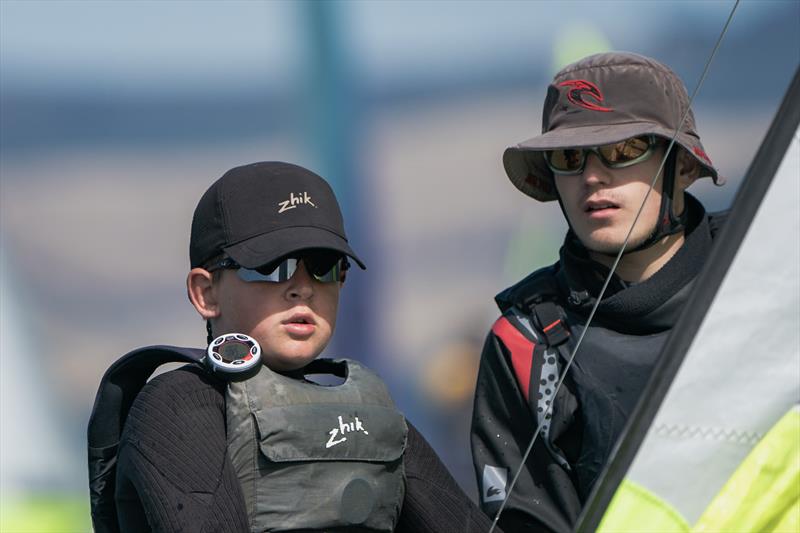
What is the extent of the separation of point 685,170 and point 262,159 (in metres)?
0.99

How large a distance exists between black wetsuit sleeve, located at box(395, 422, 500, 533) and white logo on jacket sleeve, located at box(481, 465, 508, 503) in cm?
10

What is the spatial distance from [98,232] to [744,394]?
135 centimetres

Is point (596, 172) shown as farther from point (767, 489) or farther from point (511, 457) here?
point (767, 489)

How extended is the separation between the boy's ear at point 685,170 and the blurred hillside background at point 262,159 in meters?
0.26

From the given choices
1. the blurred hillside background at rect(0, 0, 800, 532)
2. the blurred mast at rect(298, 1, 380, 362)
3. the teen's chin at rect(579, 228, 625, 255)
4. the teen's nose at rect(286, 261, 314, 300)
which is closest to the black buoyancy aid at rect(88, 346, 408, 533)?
the teen's nose at rect(286, 261, 314, 300)

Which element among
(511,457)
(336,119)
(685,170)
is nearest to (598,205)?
(685,170)

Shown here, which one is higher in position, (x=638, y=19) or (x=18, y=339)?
(x=638, y=19)

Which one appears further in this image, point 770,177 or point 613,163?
point 613,163

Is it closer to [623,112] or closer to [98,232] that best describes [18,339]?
[98,232]

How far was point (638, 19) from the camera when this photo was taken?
2314mm

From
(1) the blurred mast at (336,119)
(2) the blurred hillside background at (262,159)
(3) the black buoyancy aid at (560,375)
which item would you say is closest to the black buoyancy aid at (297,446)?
(3) the black buoyancy aid at (560,375)

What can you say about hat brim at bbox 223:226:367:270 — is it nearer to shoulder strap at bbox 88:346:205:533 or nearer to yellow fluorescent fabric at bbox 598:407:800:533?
shoulder strap at bbox 88:346:205:533

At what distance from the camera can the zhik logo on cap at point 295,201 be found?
152 cm

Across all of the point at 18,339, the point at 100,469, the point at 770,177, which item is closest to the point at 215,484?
the point at 100,469
